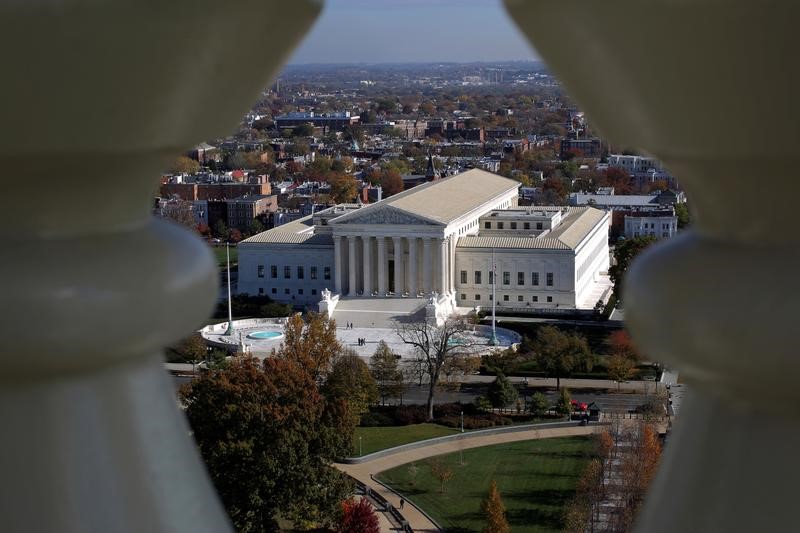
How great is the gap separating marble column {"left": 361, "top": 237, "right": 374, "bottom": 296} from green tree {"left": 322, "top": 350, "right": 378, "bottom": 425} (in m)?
10.9

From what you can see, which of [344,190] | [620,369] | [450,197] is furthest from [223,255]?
[620,369]

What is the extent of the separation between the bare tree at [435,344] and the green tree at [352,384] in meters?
1.10

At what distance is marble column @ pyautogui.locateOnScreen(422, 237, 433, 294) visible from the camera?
1259 inches

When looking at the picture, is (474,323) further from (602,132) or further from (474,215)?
(602,132)

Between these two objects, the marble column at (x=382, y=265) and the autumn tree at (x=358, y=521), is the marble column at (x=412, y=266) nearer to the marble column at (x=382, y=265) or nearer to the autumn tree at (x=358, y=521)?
the marble column at (x=382, y=265)

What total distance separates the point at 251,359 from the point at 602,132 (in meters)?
16.7

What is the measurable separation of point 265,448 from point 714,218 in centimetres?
1431

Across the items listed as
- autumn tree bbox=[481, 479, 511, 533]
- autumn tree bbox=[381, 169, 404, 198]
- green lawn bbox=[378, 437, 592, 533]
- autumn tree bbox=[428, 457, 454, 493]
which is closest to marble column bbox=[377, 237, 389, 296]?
green lawn bbox=[378, 437, 592, 533]

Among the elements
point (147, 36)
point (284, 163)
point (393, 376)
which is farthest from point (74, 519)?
point (284, 163)

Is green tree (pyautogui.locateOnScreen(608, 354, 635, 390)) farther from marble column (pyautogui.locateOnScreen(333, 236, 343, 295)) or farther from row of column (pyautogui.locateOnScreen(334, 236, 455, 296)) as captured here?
marble column (pyautogui.locateOnScreen(333, 236, 343, 295))

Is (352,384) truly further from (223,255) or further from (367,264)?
(223,255)

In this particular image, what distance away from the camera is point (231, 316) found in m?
31.5

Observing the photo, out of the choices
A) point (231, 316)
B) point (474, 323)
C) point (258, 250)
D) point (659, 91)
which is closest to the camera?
point (659, 91)

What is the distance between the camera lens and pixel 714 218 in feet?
2.65
